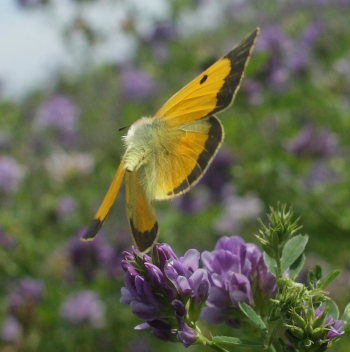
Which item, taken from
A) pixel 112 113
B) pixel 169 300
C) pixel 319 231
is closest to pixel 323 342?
pixel 169 300

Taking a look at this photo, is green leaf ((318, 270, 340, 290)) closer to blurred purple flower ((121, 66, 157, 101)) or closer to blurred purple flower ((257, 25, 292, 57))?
blurred purple flower ((257, 25, 292, 57))

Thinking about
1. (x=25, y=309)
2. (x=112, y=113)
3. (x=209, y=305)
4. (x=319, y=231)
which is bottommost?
(x=209, y=305)

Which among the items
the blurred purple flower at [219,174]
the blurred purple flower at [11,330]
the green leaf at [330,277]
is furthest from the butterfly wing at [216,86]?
the blurred purple flower at [11,330]

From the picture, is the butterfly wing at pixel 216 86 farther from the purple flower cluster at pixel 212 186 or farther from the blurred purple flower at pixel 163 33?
the blurred purple flower at pixel 163 33

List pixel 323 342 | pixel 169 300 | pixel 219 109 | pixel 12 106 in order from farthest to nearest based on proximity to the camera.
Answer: pixel 12 106
pixel 219 109
pixel 169 300
pixel 323 342

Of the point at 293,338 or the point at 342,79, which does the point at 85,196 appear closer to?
the point at 342,79

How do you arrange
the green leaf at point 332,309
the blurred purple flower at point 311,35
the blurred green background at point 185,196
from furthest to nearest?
the blurred purple flower at point 311,35
the blurred green background at point 185,196
the green leaf at point 332,309
